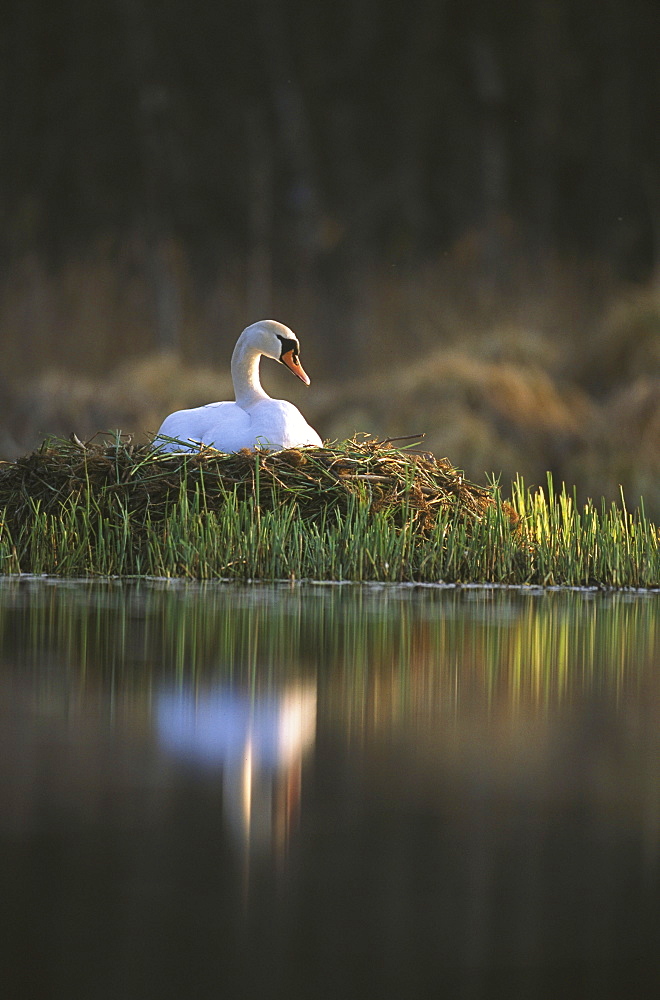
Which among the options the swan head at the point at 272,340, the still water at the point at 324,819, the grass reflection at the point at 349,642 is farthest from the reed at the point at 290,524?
the still water at the point at 324,819

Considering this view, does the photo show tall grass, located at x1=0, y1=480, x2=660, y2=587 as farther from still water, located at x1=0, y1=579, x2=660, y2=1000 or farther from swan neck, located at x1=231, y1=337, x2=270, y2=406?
still water, located at x1=0, y1=579, x2=660, y2=1000

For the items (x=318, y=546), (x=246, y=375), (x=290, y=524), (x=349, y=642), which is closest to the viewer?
(x=349, y=642)

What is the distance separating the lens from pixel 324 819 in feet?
4.93

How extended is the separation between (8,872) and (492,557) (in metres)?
3.59

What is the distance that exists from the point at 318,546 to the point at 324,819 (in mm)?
3112

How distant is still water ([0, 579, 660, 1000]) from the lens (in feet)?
3.69

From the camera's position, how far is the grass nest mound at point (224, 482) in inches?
199

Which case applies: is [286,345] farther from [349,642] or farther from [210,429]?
[349,642]

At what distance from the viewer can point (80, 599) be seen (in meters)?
3.83

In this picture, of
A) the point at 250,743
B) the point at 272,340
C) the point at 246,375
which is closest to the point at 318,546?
the point at 246,375

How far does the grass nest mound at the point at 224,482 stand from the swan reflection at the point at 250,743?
270cm

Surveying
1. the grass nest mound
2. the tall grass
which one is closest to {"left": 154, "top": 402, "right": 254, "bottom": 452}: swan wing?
the grass nest mound

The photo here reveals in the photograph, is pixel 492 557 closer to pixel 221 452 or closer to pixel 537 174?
pixel 221 452

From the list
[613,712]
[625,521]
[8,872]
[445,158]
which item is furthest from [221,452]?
[445,158]
